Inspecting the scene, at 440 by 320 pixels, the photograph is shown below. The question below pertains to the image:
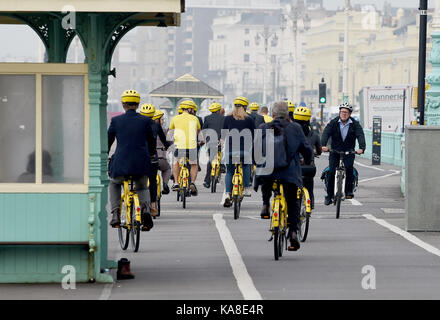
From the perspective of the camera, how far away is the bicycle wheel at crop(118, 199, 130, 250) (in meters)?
14.0

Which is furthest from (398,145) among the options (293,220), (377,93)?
(293,220)

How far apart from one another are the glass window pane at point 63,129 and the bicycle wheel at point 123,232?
2351 mm

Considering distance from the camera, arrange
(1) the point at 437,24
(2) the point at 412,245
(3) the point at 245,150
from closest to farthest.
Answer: (2) the point at 412,245 → (3) the point at 245,150 → (1) the point at 437,24

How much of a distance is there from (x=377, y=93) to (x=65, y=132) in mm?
40051

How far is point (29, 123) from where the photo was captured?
11.5 meters

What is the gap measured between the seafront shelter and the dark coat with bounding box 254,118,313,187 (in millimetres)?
2639

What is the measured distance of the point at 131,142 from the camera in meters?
13.2

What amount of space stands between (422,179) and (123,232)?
4365mm

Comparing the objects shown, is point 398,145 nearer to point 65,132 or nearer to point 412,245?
point 412,245

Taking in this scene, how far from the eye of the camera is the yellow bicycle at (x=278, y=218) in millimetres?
13633

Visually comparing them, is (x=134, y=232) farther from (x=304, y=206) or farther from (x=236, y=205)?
(x=236, y=205)

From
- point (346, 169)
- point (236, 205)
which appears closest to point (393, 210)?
point (346, 169)

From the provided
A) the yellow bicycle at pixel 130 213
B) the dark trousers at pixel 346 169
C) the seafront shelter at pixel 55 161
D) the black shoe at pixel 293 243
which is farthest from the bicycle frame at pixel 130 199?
the dark trousers at pixel 346 169
